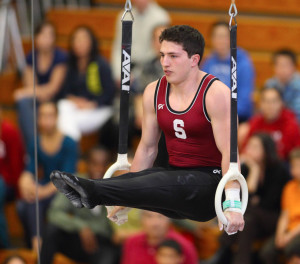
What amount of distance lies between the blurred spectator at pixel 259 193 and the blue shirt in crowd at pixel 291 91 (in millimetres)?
506

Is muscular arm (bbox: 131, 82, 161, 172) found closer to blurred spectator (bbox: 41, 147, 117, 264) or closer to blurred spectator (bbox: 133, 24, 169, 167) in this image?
blurred spectator (bbox: 133, 24, 169, 167)

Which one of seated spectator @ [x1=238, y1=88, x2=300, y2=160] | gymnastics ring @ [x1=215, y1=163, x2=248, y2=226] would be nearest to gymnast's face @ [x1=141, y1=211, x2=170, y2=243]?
seated spectator @ [x1=238, y1=88, x2=300, y2=160]

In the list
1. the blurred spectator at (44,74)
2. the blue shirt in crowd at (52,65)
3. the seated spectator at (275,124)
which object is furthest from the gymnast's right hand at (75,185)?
the blue shirt in crowd at (52,65)

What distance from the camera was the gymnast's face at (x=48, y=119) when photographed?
5.24 metres

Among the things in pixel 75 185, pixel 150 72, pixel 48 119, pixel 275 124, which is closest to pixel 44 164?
pixel 48 119

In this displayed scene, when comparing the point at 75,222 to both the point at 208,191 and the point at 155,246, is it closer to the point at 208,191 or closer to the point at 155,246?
the point at 155,246

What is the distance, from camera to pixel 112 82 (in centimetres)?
577

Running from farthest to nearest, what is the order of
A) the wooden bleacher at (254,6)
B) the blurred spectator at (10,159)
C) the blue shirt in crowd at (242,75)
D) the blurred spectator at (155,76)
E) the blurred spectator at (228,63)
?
the wooden bleacher at (254,6) → the blurred spectator at (10,159) → the blurred spectator at (228,63) → the blue shirt in crowd at (242,75) → the blurred spectator at (155,76)

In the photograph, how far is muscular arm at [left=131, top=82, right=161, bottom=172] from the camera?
3.36 m

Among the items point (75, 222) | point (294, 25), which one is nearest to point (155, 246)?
point (75, 222)

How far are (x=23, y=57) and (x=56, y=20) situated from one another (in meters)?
0.57

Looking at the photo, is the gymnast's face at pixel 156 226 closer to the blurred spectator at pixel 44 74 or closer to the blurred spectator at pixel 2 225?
the blurred spectator at pixel 2 225

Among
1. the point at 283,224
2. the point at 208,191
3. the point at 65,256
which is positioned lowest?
the point at 65,256

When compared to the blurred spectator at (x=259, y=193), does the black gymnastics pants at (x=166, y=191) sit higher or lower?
higher
